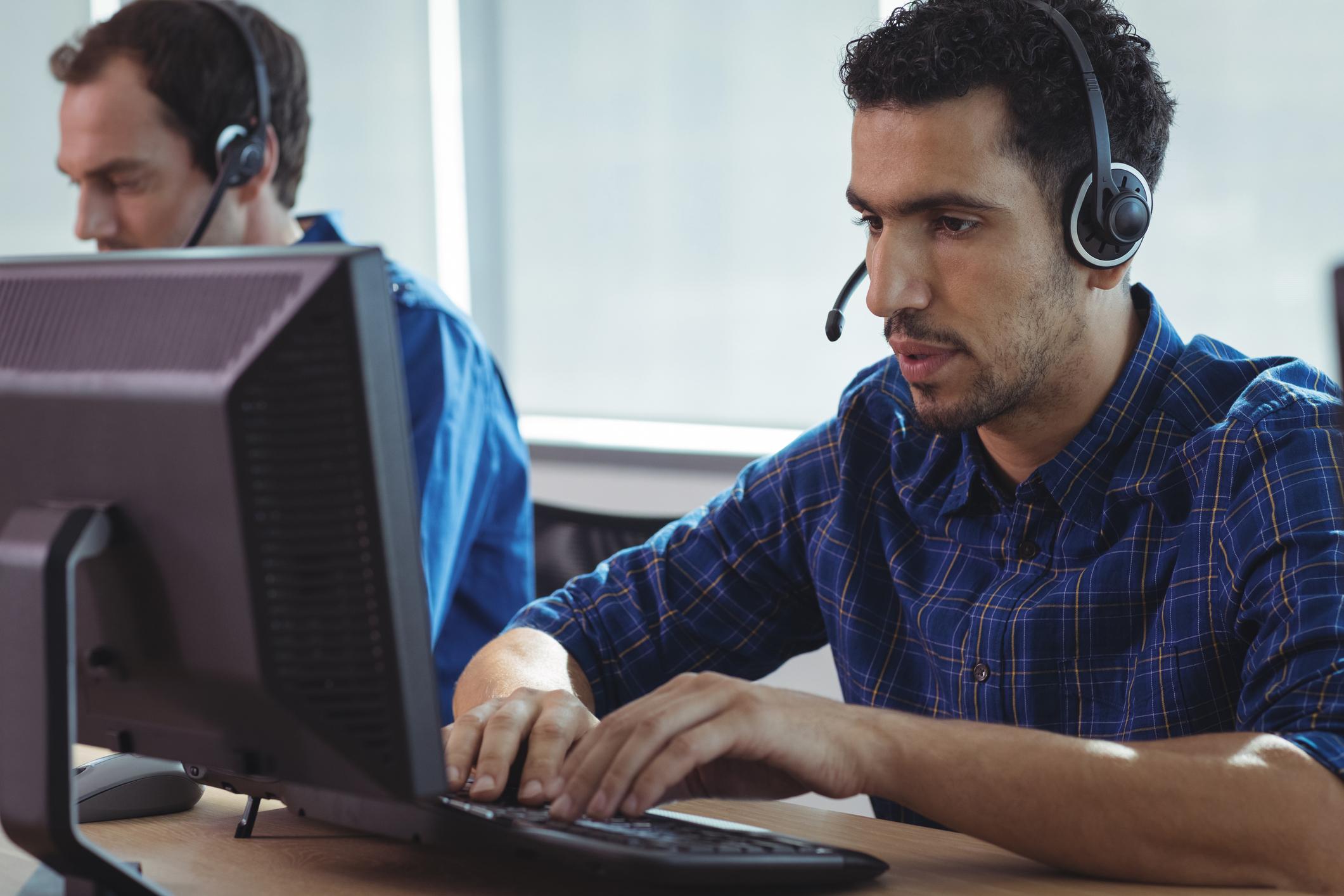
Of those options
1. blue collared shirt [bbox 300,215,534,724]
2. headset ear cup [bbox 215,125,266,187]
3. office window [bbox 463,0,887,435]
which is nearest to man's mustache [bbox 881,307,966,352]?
blue collared shirt [bbox 300,215,534,724]

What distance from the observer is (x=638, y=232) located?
298 centimetres

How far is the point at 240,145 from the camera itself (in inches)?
74.2

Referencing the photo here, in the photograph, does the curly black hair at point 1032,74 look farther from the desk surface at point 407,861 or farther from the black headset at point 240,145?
the black headset at point 240,145

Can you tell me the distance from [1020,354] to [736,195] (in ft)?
5.52

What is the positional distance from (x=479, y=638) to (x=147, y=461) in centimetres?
100

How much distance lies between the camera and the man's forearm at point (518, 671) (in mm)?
1186

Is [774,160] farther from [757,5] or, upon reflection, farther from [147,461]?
[147,461]

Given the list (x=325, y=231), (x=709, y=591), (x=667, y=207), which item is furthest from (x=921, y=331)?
(x=667, y=207)

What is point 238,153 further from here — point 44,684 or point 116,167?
point 44,684

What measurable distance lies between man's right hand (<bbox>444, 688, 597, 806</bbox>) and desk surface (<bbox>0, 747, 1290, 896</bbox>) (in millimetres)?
47

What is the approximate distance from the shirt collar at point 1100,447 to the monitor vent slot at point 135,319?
0.70 m

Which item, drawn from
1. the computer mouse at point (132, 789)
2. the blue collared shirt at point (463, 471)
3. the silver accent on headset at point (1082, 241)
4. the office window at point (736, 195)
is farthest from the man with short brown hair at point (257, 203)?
the office window at point (736, 195)

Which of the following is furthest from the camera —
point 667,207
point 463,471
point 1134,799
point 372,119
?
point 372,119

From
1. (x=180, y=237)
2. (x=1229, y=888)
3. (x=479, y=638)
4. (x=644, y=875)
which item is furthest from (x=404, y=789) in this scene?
(x=180, y=237)
